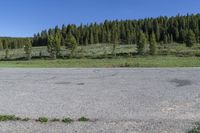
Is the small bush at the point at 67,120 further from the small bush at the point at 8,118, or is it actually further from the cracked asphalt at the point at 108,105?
the small bush at the point at 8,118

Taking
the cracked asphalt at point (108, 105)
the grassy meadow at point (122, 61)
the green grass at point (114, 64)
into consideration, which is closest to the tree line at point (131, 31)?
the grassy meadow at point (122, 61)

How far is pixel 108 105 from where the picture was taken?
33.4 ft

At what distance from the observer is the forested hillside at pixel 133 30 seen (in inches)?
5876

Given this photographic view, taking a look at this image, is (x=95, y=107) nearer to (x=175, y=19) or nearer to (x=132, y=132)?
(x=132, y=132)

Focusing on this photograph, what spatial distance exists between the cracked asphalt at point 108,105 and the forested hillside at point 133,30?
125754 mm

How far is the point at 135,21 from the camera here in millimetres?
179500

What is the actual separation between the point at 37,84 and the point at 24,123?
7711 mm

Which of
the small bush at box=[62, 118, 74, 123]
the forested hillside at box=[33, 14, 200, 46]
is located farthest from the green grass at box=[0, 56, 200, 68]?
the forested hillside at box=[33, 14, 200, 46]

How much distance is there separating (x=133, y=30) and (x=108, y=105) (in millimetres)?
154895

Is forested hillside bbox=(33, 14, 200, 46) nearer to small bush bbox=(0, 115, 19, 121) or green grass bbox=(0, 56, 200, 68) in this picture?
green grass bbox=(0, 56, 200, 68)

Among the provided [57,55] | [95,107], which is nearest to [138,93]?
[95,107]

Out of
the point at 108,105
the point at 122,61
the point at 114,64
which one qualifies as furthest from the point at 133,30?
the point at 108,105

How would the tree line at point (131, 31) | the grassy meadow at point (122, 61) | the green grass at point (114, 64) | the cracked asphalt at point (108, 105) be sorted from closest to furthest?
the cracked asphalt at point (108, 105) < the green grass at point (114, 64) < the grassy meadow at point (122, 61) < the tree line at point (131, 31)

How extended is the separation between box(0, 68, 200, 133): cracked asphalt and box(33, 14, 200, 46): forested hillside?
413 ft
